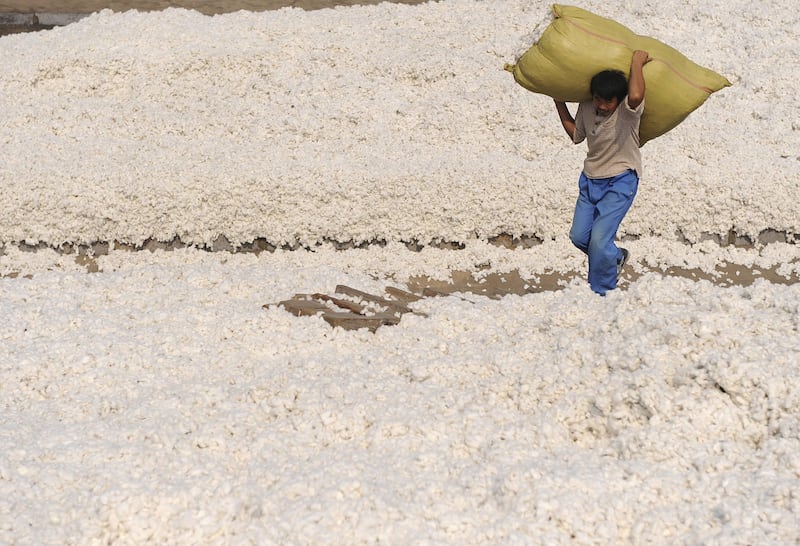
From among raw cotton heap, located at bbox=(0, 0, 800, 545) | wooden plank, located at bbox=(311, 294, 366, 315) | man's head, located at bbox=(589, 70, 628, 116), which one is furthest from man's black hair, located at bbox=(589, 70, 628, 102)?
wooden plank, located at bbox=(311, 294, 366, 315)

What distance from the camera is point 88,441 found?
2.86 m

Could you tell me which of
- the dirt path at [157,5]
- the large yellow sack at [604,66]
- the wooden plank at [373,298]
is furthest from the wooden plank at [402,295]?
the dirt path at [157,5]

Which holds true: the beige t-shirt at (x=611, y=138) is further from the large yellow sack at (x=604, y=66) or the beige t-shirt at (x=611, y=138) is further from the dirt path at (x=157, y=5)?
the dirt path at (x=157, y=5)

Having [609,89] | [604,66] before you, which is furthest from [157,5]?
[609,89]

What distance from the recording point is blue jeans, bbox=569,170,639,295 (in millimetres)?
4250

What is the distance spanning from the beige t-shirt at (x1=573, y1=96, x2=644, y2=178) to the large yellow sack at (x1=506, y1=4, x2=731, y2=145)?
0.41 ft

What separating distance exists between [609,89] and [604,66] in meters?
0.15

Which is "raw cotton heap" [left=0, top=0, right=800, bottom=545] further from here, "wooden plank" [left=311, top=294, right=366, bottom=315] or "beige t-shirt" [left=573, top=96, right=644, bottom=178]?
"beige t-shirt" [left=573, top=96, right=644, bottom=178]

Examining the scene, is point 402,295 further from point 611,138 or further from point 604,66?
point 604,66

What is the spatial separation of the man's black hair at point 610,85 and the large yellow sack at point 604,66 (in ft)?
0.18

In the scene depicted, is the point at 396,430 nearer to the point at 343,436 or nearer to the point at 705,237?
the point at 343,436

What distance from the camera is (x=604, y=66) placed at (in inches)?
161

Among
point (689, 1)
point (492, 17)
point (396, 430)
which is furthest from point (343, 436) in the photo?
Answer: point (689, 1)

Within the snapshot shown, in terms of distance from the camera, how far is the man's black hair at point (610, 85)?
4.02 metres
